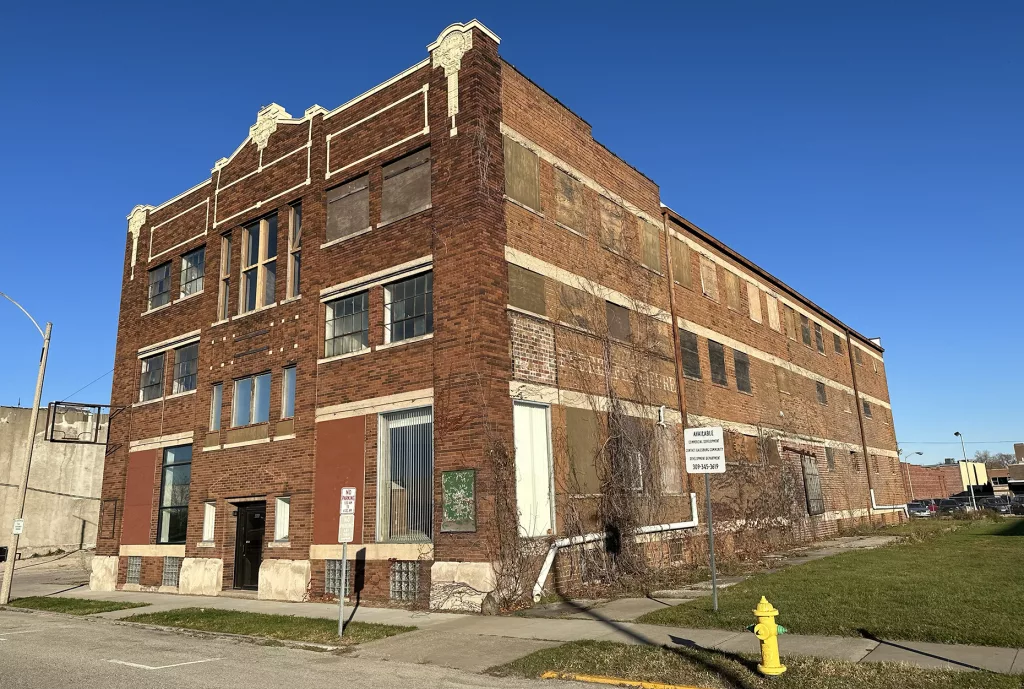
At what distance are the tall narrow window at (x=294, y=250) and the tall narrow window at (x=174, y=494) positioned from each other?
20.7 feet

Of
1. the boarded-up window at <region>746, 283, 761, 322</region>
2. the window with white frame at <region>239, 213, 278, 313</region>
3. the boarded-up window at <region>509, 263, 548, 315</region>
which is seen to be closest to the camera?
the boarded-up window at <region>509, 263, 548, 315</region>

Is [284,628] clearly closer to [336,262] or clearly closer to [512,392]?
[512,392]

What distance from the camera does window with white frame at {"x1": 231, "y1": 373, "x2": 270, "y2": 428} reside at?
19.8 metres

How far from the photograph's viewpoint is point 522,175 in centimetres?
1728

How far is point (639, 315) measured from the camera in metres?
20.9

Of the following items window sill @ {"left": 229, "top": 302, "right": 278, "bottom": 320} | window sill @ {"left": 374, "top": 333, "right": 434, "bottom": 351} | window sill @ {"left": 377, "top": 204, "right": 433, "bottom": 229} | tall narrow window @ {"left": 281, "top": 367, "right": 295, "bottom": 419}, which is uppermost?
window sill @ {"left": 377, "top": 204, "right": 433, "bottom": 229}

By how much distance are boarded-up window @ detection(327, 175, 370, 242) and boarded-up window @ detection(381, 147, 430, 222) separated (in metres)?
0.68

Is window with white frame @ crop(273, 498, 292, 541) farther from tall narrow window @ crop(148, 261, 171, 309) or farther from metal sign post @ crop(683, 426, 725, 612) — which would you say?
metal sign post @ crop(683, 426, 725, 612)

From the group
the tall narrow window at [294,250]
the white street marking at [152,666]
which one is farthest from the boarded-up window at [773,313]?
the white street marking at [152,666]

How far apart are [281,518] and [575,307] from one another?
9.04 metres

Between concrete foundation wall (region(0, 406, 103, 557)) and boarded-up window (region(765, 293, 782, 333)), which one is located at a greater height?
boarded-up window (region(765, 293, 782, 333))

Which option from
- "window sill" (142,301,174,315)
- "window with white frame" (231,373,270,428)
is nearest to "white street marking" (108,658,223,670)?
"window with white frame" (231,373,270,428)

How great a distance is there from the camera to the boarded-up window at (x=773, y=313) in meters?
30.0

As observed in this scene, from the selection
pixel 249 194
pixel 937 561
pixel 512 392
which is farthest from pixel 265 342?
pixel 937 561
